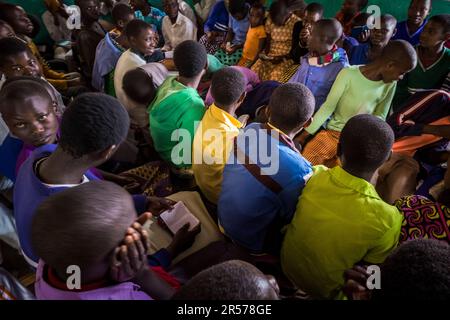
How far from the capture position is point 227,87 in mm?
1776

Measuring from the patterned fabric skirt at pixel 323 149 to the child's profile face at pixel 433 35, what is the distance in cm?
112

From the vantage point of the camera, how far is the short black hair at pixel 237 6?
11.8ft

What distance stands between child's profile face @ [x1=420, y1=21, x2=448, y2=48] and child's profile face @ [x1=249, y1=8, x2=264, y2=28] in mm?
1529

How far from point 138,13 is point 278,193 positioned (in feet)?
11.1

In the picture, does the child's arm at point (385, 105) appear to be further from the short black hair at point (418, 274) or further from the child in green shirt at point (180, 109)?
the short black hair at point (418, 274)

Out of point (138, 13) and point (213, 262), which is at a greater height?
point (138, 13)

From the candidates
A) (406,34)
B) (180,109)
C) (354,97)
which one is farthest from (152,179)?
(406,34)

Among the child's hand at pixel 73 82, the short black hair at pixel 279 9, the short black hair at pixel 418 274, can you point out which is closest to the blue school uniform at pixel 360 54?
the short black hair at pixel 279 9

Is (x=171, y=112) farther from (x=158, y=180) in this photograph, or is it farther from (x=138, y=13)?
(x=138, y=13)

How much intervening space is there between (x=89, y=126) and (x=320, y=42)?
1.82 metres

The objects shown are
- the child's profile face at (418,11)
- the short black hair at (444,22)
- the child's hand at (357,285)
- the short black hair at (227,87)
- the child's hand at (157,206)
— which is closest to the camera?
the child's hand at (357,285)

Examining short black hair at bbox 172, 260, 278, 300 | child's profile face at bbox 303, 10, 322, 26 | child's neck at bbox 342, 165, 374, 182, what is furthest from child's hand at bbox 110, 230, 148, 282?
child's profile face at bbox 303, 10, 322, 26

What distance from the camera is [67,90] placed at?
10.8 ft
